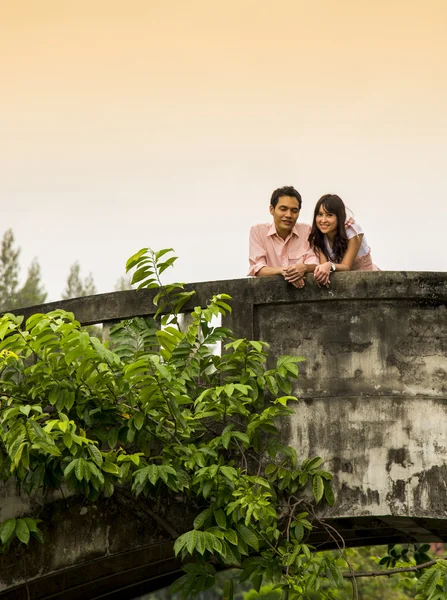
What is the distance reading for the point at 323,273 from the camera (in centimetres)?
697

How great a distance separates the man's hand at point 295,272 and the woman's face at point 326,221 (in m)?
0.40

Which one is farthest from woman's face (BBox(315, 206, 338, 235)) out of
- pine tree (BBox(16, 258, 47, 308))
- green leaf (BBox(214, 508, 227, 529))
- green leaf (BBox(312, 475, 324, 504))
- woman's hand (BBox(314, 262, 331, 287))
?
pine tree (BBox(16, 258, 47, 308))

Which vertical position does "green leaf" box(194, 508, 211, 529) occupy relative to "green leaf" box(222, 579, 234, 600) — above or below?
above

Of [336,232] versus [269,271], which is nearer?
[269,271]

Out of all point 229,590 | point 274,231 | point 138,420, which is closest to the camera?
point 138,420

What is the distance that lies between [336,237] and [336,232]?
0.11ft

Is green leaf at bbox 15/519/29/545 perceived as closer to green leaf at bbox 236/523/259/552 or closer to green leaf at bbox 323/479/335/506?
green leaf at bbox 236/523/259/552

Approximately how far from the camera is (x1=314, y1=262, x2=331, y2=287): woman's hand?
6.96 metres

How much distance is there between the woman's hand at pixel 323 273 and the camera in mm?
6965

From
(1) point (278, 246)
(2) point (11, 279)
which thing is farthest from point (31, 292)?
(1) point (278, 246)

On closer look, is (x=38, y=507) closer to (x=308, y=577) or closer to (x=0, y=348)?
(x=0, y=348)

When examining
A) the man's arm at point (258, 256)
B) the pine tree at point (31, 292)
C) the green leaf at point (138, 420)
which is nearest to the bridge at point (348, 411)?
the man's arm at point (258, 256)

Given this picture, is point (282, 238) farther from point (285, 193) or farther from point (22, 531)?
point (22, 531)

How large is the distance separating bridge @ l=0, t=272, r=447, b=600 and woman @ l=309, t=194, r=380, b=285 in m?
0.33
